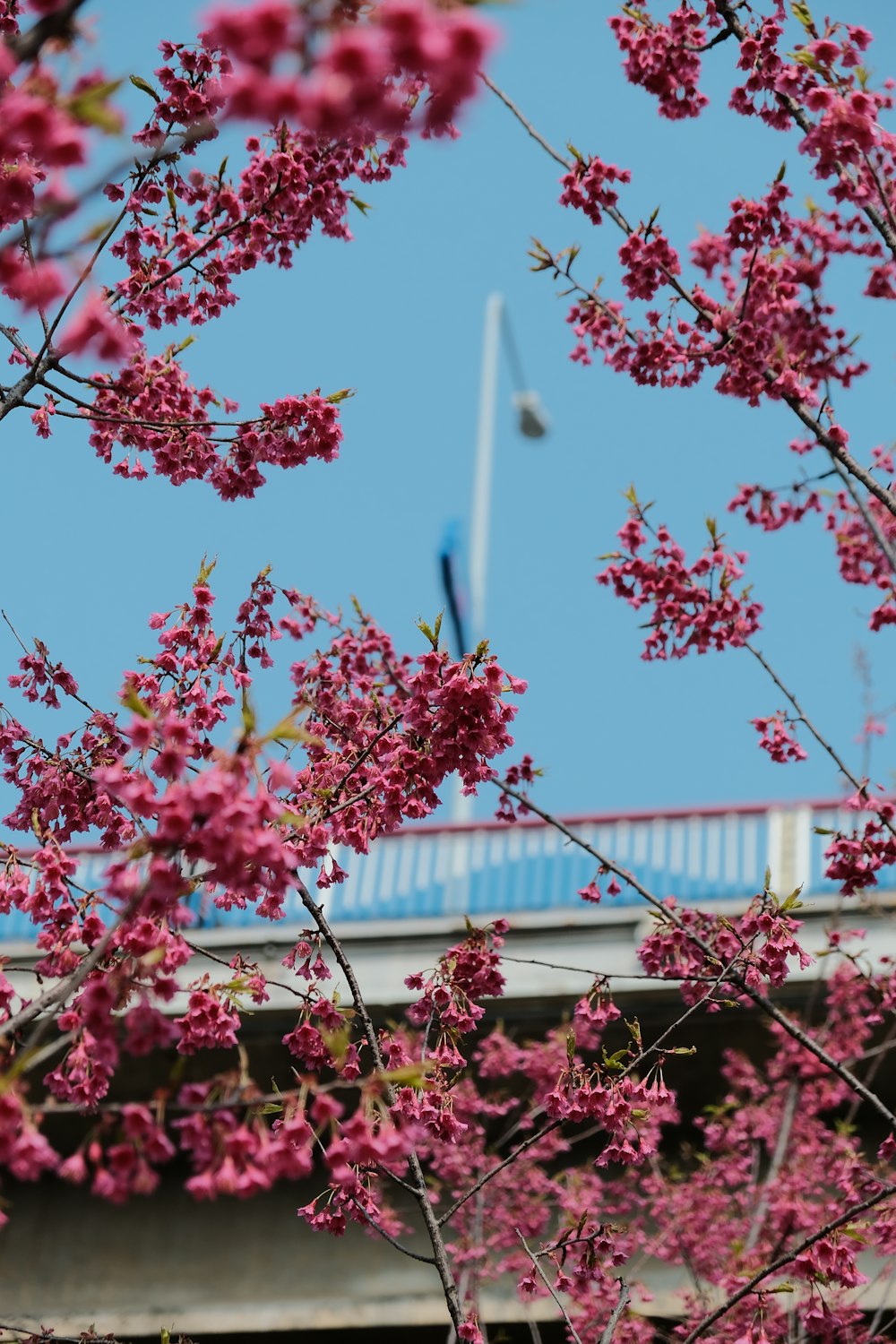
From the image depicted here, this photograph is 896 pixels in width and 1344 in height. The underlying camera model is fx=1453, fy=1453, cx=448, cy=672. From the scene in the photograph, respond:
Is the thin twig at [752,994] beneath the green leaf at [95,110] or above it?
beneath

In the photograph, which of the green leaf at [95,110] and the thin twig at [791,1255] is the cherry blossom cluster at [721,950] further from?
the green leaf at [95,110]

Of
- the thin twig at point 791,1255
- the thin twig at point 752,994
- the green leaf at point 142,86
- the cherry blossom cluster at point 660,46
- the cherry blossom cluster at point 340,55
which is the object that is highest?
the cherry blossom cluster at point 660,46

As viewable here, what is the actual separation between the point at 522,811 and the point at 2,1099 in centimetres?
441

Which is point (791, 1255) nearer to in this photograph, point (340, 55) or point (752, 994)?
point (752, 994)

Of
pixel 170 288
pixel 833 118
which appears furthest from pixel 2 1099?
pixel 833 118

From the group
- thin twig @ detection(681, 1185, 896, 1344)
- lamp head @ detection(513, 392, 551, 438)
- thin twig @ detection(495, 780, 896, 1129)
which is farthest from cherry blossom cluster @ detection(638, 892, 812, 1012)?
lamp head @ detection(513, 392, 551, 438)

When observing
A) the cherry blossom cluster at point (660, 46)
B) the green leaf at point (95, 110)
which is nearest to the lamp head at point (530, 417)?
the cherry blossom cluster at point (660, 46)

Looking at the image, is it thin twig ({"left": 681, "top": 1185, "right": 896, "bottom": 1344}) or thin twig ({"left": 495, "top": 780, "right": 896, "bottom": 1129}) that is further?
thin twig ({"left": 495, "top": 780, "right": 896, "bottom": 1129})

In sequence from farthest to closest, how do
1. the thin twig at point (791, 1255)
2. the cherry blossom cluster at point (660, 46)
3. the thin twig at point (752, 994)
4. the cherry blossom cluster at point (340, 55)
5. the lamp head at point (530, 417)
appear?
the lamp head at point (530, 417)
the cherry blossom cluster at point (660, 46)
the thin twig at point (752, 994)
the thin twig at point (791, 1255)
the cherry blossom cluster at point (340, 55)

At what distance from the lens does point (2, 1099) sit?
2.52 m

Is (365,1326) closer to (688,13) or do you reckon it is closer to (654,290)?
(654,290)

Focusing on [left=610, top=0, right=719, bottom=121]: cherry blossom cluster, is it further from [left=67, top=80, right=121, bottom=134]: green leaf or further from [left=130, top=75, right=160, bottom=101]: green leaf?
[left=67, top=80, right=121, bottom=134]: green leaf

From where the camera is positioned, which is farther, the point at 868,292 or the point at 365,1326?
the point at 365,1326

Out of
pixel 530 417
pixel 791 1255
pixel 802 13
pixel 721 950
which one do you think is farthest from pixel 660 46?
pixel 530 417
